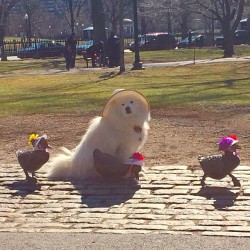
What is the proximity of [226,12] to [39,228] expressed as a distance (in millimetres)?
43299

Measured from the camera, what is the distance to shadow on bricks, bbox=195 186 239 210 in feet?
22.0

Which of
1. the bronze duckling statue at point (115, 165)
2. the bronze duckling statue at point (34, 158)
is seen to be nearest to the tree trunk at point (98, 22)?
the bronze duckling statue at point (34, 158)

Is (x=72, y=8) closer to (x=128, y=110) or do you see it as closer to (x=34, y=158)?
(x=34, y=158)

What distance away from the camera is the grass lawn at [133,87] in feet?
53.8

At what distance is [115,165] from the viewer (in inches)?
302

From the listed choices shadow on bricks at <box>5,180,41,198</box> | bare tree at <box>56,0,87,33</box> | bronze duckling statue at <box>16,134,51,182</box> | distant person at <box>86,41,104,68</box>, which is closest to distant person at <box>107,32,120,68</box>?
distant person at <box>86,41,104,68</box>

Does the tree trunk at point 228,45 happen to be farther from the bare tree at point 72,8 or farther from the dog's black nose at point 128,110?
the dog's black nose at point 128,110

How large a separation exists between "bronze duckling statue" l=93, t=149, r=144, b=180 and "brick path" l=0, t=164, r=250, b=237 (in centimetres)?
13

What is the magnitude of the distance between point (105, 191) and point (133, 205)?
68cm

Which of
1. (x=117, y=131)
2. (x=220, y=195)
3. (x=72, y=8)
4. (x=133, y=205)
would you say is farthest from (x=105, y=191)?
(x=72, y=8)

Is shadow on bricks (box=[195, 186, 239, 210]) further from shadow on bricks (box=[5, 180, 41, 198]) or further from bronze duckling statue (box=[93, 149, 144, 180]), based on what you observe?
shadow on bricks (box=[5, 180, 41, 198])

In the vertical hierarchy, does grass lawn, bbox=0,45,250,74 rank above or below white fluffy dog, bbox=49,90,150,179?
below

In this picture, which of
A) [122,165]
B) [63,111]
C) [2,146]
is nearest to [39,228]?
[122,165]

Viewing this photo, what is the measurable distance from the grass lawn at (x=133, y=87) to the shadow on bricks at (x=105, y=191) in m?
7.63
